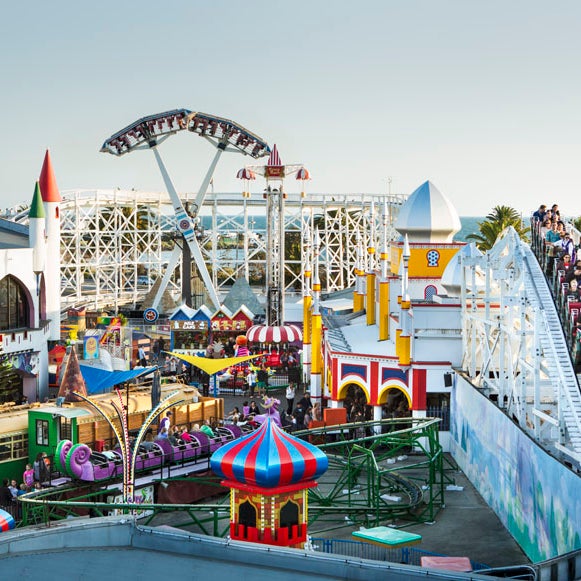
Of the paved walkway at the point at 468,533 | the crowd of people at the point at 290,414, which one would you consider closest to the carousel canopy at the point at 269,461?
the paved walkway at the point at 468,533

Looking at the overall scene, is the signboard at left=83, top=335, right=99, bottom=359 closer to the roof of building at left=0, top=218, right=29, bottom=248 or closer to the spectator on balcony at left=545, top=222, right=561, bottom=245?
the roof of building at left=0, top=218, right=29, bottom=248

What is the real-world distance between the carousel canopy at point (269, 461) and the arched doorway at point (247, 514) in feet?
1.05

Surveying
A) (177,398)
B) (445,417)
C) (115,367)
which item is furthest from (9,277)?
(445,417)

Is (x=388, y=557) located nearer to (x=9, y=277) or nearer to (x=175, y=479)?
(x=175, y=479)

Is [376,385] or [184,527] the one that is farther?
[376,385]

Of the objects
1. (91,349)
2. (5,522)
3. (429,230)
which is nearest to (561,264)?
(5,522)

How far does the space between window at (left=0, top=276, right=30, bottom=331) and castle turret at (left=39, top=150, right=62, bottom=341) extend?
2.01m

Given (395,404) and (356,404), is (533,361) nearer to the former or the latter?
(395,404)

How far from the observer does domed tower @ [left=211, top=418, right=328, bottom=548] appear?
16281 millimetres

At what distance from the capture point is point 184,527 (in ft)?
77.0

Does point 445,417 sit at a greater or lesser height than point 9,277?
lesser

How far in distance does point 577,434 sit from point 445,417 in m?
12.2

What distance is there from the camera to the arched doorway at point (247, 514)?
53.9ft

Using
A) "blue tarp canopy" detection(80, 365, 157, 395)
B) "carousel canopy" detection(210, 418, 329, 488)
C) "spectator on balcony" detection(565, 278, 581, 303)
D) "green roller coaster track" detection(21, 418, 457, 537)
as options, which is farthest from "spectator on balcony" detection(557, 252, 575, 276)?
"blue tarp canopy" detection(80, 365, 157, 395)
